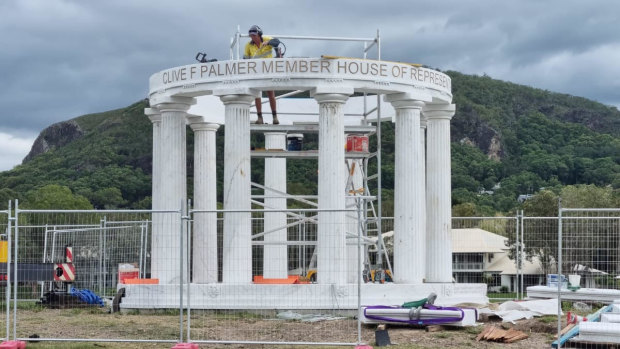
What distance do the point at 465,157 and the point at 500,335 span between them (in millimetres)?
115411

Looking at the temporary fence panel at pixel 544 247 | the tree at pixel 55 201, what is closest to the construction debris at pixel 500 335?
the temporary fence panel at pixel 544 247

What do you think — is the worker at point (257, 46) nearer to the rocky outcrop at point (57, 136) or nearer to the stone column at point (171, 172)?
the stone column at point (171, 172)

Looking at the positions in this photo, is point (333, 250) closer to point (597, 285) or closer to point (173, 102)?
point (173, 102)

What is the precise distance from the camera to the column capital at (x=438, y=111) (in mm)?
Answer: 35750

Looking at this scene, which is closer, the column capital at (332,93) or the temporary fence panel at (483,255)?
the column capital at (332,93)

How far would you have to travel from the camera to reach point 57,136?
595 ft

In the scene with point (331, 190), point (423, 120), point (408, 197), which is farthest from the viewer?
point (423, 120)

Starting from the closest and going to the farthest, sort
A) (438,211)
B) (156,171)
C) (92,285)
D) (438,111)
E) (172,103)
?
(172,103) → (438,211) → (438,111) → (156,171) → (92,285)

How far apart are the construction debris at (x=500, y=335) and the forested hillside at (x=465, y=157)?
55.0 m

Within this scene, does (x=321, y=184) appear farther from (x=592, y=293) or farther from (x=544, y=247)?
(x=544, y=247)

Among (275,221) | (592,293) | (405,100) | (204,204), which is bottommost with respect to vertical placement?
(592,293)

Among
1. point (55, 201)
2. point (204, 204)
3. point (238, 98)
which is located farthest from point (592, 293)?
point (55, 201)

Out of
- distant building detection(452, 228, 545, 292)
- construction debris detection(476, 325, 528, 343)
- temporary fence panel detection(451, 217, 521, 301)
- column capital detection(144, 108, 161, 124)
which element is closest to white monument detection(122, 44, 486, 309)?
column capital detection(144, 108, 161, 124)

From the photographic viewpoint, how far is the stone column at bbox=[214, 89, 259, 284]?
32.5 meters
